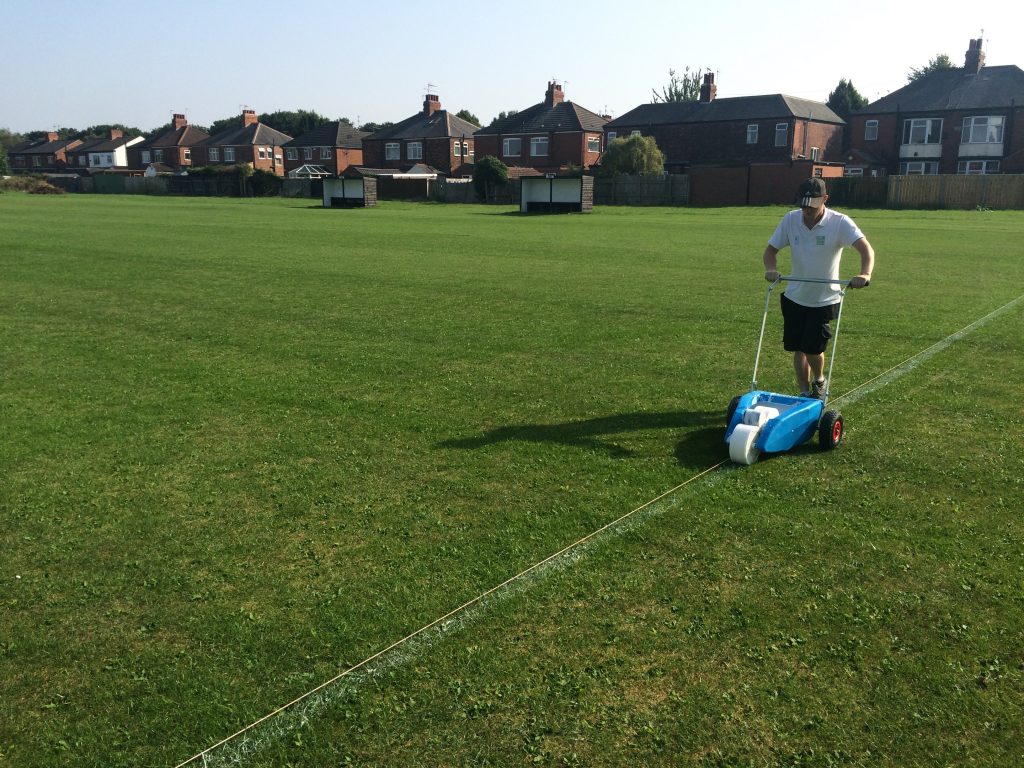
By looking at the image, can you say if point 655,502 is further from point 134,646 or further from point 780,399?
point 134,646

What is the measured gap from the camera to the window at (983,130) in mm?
63062

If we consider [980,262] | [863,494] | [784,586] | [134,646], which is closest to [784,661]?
[784,586]

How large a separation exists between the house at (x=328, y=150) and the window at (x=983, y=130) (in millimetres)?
60894

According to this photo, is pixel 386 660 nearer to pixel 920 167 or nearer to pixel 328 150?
pixel 920 167

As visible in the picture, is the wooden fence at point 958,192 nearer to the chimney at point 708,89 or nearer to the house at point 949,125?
the house at point 949,125

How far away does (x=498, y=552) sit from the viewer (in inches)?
189

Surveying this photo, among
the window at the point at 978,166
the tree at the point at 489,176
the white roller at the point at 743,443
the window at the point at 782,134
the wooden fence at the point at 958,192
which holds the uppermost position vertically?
the window at the point at 782,134

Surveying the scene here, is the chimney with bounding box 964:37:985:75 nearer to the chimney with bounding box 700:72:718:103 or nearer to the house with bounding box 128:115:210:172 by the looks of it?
the chimney with bounding box 700:72:718:103

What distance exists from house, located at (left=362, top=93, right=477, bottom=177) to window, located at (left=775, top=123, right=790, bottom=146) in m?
30.9

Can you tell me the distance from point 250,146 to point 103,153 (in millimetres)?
37034

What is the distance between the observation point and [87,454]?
6.47 meters

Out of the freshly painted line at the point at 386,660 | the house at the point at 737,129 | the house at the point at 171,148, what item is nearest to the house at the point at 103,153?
the house at the point at 171,148

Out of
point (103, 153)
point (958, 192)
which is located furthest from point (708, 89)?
point (103, 153)

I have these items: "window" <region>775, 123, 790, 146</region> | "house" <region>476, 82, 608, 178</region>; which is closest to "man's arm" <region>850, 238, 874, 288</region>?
"window" <region>775, 123, 790, 146</region>
